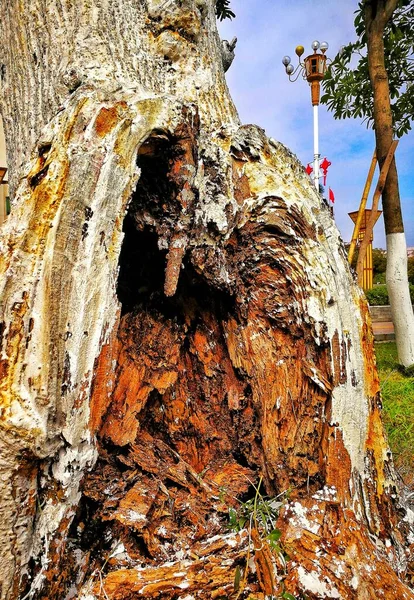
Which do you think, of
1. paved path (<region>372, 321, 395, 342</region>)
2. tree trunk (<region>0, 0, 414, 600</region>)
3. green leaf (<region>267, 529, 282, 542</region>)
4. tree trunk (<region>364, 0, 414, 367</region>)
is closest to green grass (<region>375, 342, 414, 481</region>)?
tree trunk (<region>364, 0, 414, 367</region>)

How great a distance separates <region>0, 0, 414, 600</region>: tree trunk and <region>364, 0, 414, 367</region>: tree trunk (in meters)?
3.39

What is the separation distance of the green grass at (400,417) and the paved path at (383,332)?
223 cm

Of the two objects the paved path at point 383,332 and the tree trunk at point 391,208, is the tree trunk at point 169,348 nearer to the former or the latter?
the tree trunk at point 391,208

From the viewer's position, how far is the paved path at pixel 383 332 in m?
7.15

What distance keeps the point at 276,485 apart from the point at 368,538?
13.4 inches

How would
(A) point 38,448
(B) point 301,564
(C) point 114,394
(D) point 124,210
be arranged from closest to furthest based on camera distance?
(A) point 38,448 < (B) point 301,564 < (D) point 124,210 < (C) point 114,394

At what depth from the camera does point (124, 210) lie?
148 cm

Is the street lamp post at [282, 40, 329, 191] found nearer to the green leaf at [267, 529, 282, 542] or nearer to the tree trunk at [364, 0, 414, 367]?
the tree trunk at [364, 0, 414, 367]

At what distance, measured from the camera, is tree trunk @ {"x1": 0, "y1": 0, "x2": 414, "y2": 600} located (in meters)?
1.27

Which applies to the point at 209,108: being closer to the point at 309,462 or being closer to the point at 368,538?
the point at 309,462

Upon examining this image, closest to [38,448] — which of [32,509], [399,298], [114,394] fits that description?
[32,509]

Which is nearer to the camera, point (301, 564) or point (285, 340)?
point (301, 564)

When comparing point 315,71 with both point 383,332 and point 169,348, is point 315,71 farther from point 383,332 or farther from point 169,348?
point 169,348

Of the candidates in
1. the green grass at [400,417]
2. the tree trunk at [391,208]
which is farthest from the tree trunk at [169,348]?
the tree trunk at [391,208]
